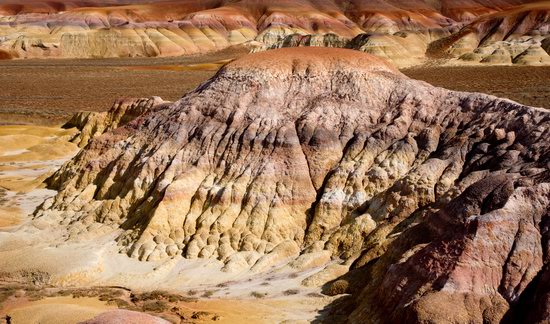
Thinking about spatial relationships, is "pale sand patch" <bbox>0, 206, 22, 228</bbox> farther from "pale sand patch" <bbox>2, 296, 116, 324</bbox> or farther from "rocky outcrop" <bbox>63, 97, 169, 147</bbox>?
"rocky outcrop" <bbox>63, 97, 169, 147</bbox>

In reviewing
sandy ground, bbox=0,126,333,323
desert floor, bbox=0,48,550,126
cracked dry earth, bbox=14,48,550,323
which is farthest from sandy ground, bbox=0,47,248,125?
sandy ground, bbox=0,126,333,323

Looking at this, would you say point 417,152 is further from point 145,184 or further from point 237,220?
point 145,184

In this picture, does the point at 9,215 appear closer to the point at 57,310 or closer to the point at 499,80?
the point at 57,310

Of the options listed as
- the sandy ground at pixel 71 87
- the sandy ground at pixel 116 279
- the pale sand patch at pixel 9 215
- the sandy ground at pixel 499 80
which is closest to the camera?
the sandy ground at pixel 116 279

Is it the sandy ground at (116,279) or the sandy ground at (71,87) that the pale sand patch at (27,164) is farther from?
the sandy ground at (71,87)

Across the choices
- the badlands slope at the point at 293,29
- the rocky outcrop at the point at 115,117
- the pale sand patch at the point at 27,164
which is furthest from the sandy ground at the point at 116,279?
the badlands slope at the point at 293,29

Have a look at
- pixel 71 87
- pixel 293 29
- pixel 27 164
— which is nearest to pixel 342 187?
pixel 27 164
